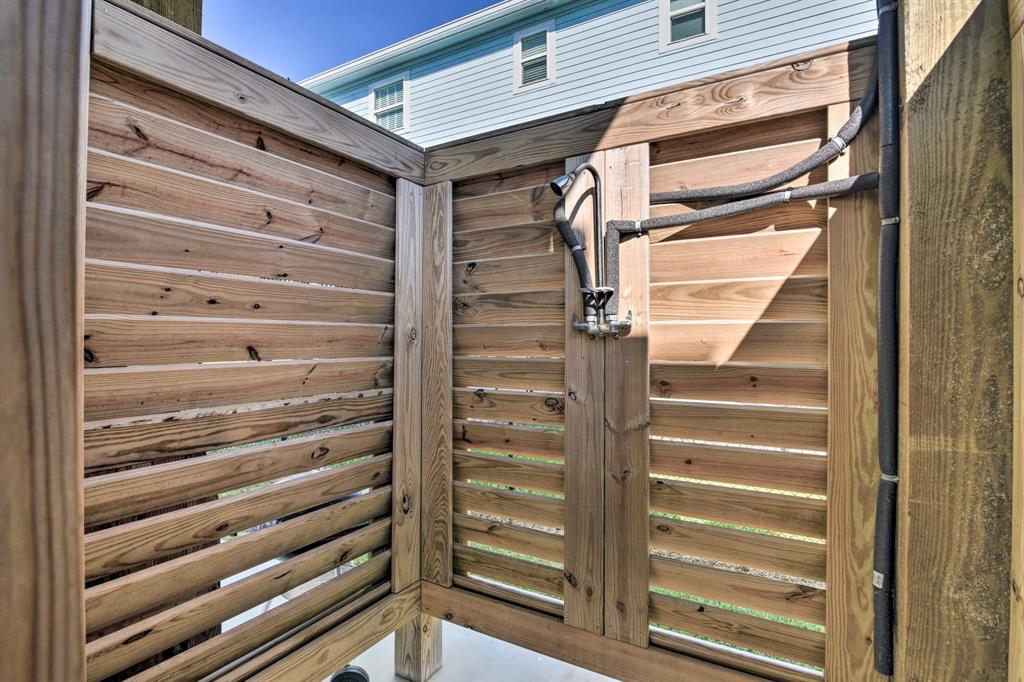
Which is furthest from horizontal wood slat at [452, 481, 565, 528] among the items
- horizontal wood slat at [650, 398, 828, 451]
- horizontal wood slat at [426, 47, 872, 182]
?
horizontal wood slat at [426, 47, 872, 182]

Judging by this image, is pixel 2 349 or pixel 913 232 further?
pixel 913 232

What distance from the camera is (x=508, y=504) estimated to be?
1881 mm

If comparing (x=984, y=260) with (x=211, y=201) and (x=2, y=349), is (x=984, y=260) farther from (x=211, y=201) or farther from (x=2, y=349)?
(x=211, y=201)

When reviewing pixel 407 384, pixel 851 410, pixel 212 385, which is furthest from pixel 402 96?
pixel 851 410

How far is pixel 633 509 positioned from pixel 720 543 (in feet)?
0.93

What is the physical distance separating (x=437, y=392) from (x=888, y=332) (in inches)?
60.1

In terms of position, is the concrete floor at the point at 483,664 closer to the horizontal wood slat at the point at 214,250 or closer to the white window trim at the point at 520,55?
the horizontal wood slat at the point at 214,250

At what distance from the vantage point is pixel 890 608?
119 cm

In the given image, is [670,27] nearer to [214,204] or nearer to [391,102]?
[391,102]

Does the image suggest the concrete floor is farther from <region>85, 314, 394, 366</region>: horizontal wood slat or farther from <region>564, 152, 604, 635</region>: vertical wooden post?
<region>85, 314, 394, 366</region>: horizontal wood slat

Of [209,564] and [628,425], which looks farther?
[628,425]

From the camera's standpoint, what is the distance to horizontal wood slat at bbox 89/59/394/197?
1206mm

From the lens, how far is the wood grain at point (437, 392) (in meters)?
2.00

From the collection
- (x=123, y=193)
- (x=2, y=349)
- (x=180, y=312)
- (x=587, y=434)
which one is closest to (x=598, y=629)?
(x=587, y=434)
